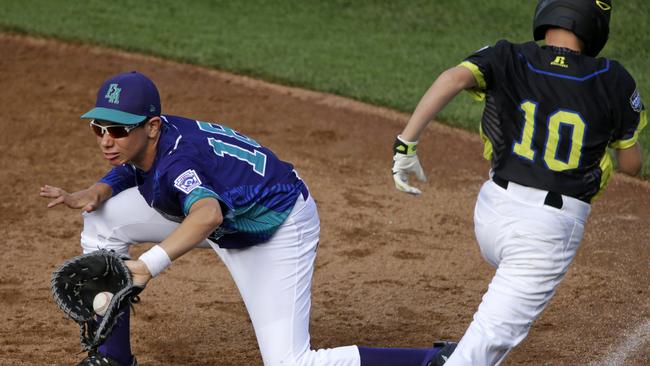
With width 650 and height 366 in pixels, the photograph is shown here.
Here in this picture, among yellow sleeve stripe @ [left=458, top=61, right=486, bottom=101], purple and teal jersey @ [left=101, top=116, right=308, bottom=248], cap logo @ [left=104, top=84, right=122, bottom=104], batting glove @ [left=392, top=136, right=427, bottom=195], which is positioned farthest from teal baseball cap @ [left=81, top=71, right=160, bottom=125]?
yellow sleeve stripe @ [left=458, top=61, right=486, bottom=101]

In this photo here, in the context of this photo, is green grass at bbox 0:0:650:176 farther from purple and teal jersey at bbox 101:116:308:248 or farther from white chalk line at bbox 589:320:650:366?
purple and teal jersey at bbox 101:116:308:248

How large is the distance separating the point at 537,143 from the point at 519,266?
488mm

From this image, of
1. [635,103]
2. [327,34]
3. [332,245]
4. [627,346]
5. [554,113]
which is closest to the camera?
[554,113]

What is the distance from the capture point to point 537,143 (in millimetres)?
4199

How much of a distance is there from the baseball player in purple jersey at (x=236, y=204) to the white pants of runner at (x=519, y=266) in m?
0.52

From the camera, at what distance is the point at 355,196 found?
782 cm

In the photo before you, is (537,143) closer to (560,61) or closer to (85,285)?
(560,61)

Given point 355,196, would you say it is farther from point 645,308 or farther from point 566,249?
point 566,249

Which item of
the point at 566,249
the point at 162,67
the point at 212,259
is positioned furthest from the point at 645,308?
the point at 162,67

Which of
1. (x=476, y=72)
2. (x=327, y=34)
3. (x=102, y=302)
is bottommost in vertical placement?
(x=327, y=34)

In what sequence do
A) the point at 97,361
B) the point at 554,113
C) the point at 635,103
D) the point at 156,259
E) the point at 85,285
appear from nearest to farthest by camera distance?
1. the point at 156,259
2. the point at 554,113
3. the point at 635,103
4. the point at 85,285
5. the point at 97,361

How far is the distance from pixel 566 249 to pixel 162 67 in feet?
22.7

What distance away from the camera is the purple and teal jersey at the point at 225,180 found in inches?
169

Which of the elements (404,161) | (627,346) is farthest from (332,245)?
(404,161)
